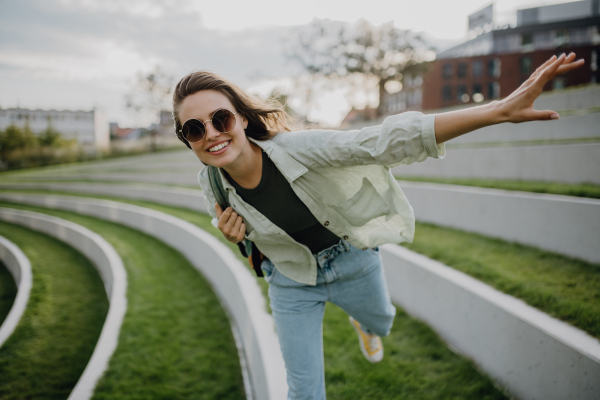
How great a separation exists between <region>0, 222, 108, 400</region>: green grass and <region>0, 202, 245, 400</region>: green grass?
723 millimetres

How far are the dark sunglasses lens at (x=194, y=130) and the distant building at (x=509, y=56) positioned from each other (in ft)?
145

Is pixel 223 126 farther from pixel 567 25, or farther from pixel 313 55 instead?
pixel 567 25

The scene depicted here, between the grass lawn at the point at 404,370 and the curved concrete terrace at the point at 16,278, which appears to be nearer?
the grass lawn at the point at 404,370

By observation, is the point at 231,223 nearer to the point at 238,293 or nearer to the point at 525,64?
the point at 238,293

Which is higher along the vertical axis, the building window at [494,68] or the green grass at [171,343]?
the building window at [494,68]

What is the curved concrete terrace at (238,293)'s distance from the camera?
7.70 ft

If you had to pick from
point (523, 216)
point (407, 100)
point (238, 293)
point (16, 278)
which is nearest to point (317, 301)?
point (238, 293)

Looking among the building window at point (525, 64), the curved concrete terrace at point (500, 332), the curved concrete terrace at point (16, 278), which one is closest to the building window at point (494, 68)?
the building window at point (525, 64)

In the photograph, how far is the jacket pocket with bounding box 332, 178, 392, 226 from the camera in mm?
1668

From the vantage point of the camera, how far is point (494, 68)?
42688mm

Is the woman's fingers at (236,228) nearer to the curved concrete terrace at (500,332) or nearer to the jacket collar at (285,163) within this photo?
the jacket collar at (285,163)

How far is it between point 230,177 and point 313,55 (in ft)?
85.0

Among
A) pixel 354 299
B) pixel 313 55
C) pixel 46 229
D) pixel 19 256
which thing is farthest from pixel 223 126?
pixel 313 55

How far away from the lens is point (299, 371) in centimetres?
171
